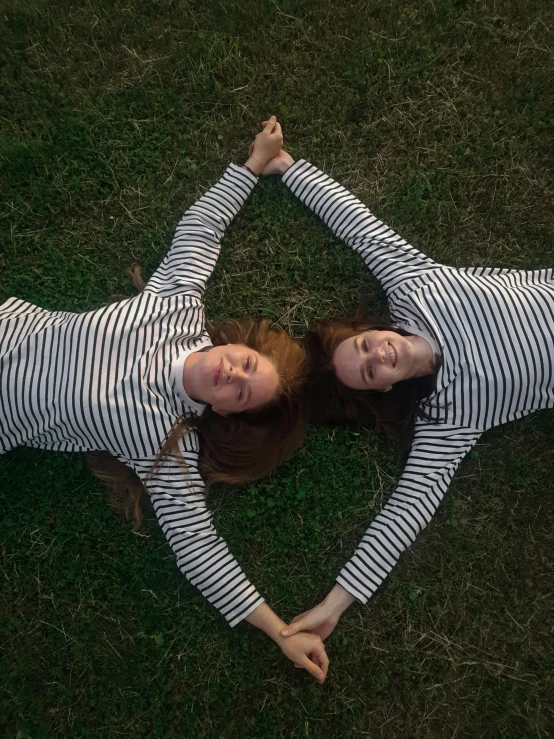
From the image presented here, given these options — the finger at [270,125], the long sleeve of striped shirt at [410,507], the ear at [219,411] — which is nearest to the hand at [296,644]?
the long sleeve of striped shirt at [410,507]

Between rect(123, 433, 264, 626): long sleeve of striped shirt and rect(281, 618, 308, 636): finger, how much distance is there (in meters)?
0.22

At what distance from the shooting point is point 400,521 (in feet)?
8.64

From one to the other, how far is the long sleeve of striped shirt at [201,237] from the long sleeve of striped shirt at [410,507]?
1691 millimetres

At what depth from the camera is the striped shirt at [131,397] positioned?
2.49 m

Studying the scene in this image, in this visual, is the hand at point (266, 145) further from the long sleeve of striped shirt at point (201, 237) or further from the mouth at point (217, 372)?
the mouth at point (217, 372)

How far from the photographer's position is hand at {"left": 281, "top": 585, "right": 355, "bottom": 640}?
8.73 feet

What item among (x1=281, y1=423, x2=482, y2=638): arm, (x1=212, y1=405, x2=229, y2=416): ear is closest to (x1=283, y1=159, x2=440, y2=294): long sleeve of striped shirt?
(x1=281, y1=423, x2=482, y2=638): arm

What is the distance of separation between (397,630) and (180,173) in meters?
3.27

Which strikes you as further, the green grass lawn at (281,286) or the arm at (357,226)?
the arm at (357,226)

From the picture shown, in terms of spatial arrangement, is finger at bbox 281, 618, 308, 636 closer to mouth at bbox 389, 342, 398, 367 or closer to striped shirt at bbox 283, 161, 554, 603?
striped shirt at bbox 283, 161, 554, 603

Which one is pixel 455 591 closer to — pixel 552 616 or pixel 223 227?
pixel 552 616

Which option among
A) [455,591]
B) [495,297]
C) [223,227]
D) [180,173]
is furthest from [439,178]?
[455,591]

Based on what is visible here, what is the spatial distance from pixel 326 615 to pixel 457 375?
1633 millimetres

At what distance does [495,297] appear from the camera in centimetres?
265
